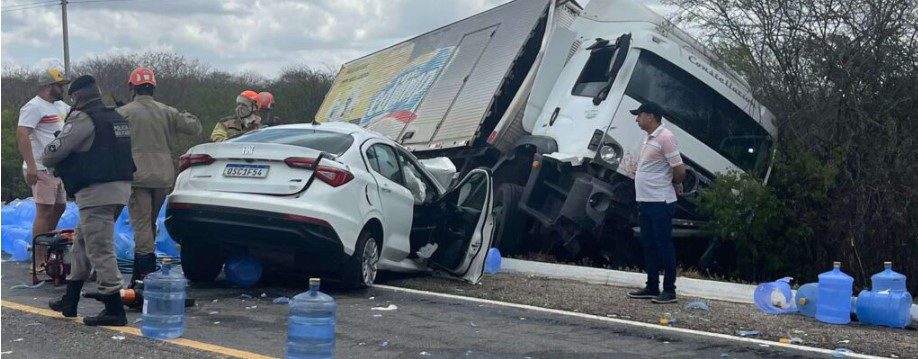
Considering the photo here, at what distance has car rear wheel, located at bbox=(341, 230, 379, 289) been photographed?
28.9ft

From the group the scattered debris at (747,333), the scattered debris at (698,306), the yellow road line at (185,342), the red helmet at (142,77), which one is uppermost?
the red helmet at (142,77)

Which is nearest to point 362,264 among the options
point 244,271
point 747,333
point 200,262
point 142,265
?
point 244,271

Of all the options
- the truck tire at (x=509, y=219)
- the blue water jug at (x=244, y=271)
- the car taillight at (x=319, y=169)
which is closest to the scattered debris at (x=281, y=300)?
the blue water jug at (x=244, y=271)

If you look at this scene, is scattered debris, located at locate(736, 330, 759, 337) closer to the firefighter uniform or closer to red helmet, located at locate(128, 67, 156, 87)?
the firefighter uniform

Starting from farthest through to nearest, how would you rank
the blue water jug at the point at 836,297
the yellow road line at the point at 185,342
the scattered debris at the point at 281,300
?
the scattered debris at the point at 281,300
the blue water jug at the point at 836,297
the yellow road line at the point at 185,342

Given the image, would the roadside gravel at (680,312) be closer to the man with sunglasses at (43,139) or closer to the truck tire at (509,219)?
the truck tire at (509,219)

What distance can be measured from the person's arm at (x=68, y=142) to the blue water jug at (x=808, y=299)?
5366mm

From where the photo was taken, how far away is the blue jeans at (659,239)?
8.95 metres

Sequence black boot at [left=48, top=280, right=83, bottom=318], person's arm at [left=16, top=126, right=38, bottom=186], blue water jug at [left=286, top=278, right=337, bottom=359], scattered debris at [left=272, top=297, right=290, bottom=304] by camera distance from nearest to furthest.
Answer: blue water jug at [left=286, top=278, right=337, bottom=359]
black boot at [left=48, top=280, right=83, bottom=318]
scattered debris at [left=272, top=297, right=290, bottom=304]
person's arm at [left=16, top=126, right=38, bottom=186]

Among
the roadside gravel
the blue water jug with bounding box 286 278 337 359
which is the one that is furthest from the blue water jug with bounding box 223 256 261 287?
the blue water jug with bounding box 286 278 337 359

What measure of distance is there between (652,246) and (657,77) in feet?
9.72

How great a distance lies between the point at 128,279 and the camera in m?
9.89

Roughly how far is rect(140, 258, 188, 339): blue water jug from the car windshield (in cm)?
244

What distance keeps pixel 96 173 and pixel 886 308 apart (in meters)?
5.58
